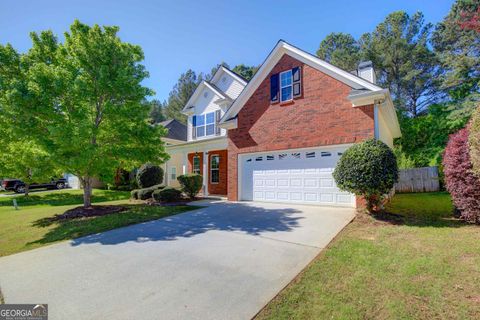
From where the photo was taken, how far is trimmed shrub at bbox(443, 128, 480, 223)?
6320 millimetres

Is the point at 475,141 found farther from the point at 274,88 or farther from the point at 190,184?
the point at 190,184

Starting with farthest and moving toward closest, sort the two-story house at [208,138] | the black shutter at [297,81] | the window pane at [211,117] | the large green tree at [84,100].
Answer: the window pane at [211,117] → the two-story house at [208,138] → the black shutter at [297,81] → the large green tree at [84,100]

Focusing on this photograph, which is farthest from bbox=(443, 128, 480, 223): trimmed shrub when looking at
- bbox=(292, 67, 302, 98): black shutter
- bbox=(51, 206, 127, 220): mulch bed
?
bbox=(51, 206, 127, 220): mulch bed

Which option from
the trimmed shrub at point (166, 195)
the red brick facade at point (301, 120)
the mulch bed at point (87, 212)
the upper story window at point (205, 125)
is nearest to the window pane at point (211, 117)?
the upper story window at point (205, 125)

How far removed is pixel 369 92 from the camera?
27.8 ft

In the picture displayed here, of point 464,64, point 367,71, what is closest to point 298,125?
point 367,71

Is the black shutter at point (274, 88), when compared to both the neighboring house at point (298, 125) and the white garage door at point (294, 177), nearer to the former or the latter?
the neighboring house at point (298, 125)

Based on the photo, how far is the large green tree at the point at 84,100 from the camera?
865cm

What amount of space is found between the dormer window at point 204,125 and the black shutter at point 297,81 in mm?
8083

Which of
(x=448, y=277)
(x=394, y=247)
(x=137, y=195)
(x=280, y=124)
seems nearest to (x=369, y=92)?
(x=280, y=124)

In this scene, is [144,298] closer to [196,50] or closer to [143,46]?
[143,46]

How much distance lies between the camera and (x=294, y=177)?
10617 mm

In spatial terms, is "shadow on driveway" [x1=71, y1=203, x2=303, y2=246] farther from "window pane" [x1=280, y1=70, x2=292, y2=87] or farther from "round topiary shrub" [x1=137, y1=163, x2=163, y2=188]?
"round topiary shrub" [x1=137, y1=163, x2=163, y2=188]

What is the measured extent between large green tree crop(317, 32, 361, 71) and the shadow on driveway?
25.6 m
